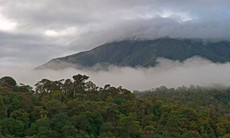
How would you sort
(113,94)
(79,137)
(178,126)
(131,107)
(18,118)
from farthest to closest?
(113,94) → (131,107) → (178,126) → (18,118) → (79,137)

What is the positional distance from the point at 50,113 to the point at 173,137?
16.3m

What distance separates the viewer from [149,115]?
204 ft

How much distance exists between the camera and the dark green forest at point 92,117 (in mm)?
47906

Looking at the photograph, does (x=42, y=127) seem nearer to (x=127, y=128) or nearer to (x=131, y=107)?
(x=127, y=128)

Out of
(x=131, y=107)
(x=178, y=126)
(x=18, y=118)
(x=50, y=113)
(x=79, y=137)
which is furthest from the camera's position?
(x=131, y=107)

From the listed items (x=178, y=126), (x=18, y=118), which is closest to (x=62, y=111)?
(x=18, y=118)

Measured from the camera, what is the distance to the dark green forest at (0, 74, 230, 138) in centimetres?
4791

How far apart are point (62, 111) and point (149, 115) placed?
14.7 metres

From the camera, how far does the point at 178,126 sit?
57.6 meters

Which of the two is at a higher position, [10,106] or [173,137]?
[10,106]

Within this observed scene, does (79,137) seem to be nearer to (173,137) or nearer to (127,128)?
(127,128)

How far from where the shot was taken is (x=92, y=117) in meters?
54.0

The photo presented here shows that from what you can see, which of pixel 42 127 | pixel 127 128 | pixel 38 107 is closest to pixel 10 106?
pixel 38 107

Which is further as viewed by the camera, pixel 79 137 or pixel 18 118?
pixel 18 118
